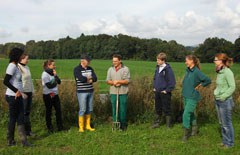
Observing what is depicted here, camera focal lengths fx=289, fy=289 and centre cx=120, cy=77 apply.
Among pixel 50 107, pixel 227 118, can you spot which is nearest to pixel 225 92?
pixel 227 118

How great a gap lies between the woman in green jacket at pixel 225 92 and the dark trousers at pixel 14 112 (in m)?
4.05

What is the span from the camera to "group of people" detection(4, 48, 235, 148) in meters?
5.84

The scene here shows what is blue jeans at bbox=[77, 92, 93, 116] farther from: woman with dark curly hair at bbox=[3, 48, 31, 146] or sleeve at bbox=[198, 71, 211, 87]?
sleeve at bbox=[198, 71, 211, 87]

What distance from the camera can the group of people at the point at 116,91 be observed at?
230 inches

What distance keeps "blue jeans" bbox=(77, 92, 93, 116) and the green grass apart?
1.69 feet

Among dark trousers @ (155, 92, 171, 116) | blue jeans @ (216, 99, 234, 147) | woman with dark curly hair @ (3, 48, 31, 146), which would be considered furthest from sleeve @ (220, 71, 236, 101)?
woman with dark curly hair @ (3, 48, 31, 146)

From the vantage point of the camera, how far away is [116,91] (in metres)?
7.39

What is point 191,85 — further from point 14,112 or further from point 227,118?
point 14,112

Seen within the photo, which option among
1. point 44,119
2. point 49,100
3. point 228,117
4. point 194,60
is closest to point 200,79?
point 194,60

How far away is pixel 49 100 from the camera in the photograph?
702cm

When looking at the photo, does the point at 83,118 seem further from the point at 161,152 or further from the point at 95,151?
the point at 161,152

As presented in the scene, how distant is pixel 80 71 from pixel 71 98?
4.33ft

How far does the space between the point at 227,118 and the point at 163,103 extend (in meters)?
1.91

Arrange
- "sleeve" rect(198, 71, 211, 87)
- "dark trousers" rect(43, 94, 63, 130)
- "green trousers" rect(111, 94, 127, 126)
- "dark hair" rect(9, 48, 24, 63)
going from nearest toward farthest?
"dark hair" rect(9, 48, 24, 63), "sleeve" rect(198, 71, 211, 87), "dark trousers" rect(43, 94, 63, 130), "green trousers" rect(111, 94, 127, 126)
